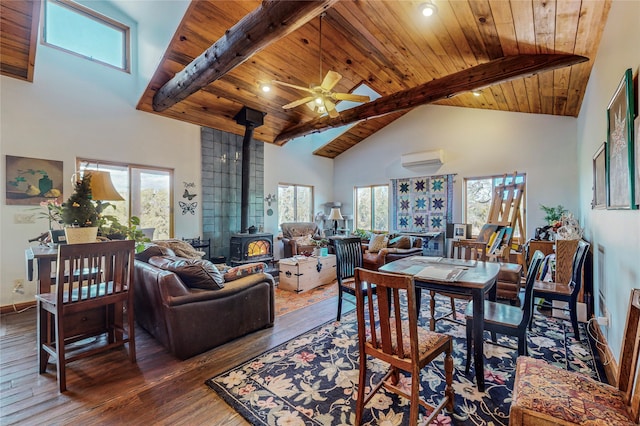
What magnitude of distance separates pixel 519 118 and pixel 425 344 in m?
5.85

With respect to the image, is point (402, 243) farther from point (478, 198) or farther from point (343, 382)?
point (343, 382)

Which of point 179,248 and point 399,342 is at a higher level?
point 179,248

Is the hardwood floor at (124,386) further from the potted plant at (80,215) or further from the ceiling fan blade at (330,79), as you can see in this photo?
the ceiling fan blade at (330,79)

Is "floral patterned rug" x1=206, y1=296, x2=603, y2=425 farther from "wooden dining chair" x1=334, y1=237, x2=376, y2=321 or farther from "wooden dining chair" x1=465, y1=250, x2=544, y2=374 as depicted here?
"wooden dining chair" x1=334, y1=237, x2=376, y2=321

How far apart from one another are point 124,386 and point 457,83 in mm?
5083

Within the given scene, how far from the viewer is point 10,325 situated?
3254 mm

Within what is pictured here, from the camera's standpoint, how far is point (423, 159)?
6711mm

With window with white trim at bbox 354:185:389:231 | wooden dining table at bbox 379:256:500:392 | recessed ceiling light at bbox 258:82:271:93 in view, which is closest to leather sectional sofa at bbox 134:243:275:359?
wooden dining table at bbox 379:256:500:392

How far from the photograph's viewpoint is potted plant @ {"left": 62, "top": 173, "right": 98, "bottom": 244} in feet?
7.92

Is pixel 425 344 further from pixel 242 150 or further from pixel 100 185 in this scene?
pixel 242 150

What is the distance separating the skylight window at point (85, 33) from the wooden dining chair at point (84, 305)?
375 centimetres

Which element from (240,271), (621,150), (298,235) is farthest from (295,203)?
(621,150)

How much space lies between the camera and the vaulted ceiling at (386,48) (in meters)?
2.64

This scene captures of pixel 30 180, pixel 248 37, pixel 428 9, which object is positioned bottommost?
pixel 30 180
